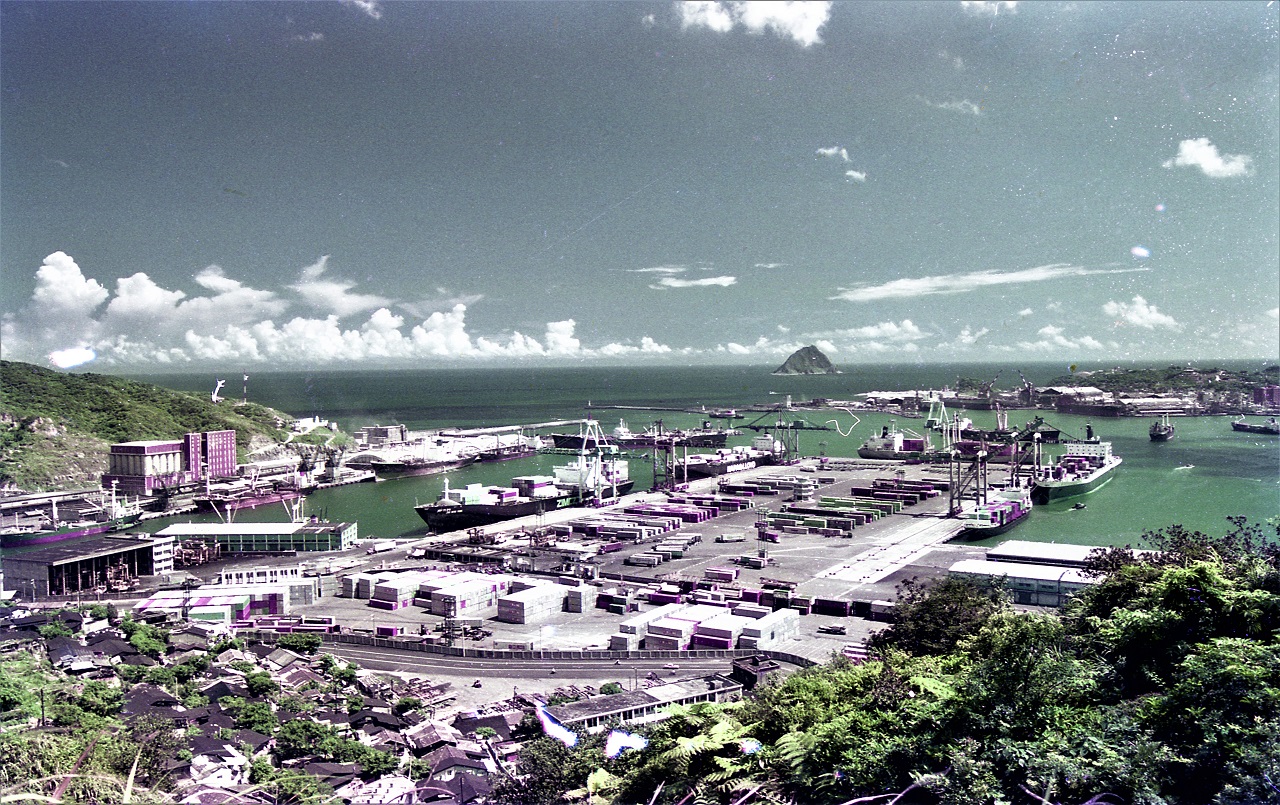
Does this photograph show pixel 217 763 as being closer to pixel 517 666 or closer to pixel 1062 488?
pixel 517 666

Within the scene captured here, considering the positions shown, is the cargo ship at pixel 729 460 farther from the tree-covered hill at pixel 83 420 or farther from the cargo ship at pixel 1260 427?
the cargo ship at pixel 1260 427

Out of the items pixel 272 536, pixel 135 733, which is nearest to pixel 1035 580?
pixel 135 733

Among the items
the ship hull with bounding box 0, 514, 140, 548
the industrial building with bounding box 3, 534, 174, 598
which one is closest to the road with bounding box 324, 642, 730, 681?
the industrial building with bounding box 3, 534, 174, 598

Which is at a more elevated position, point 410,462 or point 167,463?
point 167,463

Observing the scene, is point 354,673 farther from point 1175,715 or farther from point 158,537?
point 158,537

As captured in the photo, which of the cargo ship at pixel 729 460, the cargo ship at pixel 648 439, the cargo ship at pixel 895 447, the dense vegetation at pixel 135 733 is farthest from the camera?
the cargo ship at pixel 648 439

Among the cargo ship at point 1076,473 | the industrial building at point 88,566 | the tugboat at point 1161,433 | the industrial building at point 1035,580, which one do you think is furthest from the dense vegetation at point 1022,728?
the tugboat at point 1161,433
